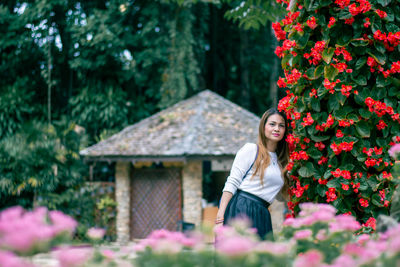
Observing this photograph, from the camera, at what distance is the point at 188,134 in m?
13.3

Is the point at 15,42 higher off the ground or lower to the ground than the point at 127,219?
higher

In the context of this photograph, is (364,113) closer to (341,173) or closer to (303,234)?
(341,173)

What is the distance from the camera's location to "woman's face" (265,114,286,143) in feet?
11.9

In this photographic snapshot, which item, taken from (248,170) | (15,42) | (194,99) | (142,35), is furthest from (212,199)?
(248,170)

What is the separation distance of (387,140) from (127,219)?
11.4m

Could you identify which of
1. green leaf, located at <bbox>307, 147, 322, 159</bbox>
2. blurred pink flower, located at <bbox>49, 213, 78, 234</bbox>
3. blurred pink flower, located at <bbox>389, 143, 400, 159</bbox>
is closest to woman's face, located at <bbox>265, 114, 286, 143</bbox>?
green leaf, located at <bbox>307, 147, 322, 159</bbox>

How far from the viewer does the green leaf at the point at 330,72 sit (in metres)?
3.03

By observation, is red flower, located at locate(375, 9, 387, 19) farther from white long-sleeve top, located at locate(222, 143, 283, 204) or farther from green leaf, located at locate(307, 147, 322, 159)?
white long-sleeve top, located at locate(222, 143, 283, 204)

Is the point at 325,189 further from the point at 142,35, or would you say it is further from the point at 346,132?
the point at 142,35

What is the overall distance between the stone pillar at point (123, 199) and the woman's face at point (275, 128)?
1036 cm

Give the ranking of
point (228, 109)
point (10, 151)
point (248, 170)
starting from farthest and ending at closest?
point (228, 109)
point (10, 151)
point (248, 170)

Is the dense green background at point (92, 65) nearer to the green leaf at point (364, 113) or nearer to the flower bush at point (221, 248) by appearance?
the green leaf at point (364, 113)

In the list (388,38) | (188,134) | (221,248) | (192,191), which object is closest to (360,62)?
(388,38)

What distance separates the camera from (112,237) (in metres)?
13.6
